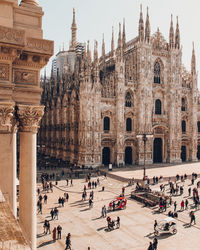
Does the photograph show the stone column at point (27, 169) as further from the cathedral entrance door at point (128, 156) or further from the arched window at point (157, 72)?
the arched window at point (157, 72)

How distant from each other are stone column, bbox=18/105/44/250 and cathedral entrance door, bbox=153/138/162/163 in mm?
38698

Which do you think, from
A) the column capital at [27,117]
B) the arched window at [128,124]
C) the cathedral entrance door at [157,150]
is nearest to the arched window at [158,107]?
the cathedral entrance door at [157,150]

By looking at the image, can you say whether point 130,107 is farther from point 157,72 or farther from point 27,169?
point 27,169

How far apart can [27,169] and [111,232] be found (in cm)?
937

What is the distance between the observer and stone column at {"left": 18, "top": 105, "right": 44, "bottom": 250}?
7.90 meters

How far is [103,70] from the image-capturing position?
48875mm

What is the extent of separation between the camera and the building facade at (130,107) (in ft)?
124

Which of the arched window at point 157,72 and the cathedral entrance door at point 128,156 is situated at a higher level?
the arched window at point 157,72

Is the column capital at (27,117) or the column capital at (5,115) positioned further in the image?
the column capital at (27,117)

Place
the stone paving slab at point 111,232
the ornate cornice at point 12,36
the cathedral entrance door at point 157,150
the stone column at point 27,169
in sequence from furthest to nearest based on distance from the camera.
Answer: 1. the cathedral entrance door at point 157,150
2. the stone paving slab at point 111,232
3. the stone column at point 27,169
4. the ornate cornice at point 12,36

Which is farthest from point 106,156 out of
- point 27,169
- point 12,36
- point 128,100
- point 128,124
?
point 12,36

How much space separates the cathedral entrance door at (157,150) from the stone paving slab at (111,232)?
22602 mm

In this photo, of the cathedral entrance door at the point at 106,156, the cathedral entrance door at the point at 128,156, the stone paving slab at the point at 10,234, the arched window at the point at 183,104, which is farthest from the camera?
the arched window at the point at 183,104

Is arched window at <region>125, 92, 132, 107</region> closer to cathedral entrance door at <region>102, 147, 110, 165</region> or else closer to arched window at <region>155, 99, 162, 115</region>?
arched window at <region>155, 99, 162, 115</region>
